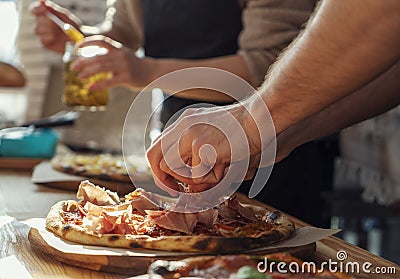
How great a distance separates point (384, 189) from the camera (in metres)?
3.42

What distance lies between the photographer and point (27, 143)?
2.67 metres

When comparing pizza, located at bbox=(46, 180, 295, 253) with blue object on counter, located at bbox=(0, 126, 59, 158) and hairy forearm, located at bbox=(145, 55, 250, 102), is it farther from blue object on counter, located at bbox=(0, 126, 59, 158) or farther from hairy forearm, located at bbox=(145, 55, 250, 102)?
blue object on counter, located at bbox=(0, 126, 59, 158)

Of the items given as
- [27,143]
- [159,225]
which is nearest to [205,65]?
[27,143]

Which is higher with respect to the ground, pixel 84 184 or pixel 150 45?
pixel 150 45

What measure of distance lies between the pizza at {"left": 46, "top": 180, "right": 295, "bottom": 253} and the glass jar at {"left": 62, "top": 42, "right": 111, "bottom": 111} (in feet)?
3.01

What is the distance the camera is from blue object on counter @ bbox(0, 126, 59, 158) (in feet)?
8.59

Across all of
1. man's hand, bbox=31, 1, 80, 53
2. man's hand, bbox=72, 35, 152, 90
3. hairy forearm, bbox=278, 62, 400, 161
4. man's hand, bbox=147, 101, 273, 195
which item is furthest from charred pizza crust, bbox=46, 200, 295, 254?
man's hand, bbox=31, 1, 80, 53

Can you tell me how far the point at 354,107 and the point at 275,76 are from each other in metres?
0.45

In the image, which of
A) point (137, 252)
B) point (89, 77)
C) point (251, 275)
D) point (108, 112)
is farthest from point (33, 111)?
point (251, 275)

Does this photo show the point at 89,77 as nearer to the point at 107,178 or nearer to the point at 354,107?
the point at 107,178

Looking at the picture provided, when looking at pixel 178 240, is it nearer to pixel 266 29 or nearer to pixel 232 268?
pixel 232 268

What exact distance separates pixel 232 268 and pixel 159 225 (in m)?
0.35

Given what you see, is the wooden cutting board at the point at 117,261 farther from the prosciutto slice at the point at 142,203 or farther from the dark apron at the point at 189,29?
the dark apron at the point at 189,29

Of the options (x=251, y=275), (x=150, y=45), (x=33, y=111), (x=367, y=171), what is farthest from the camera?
(x=33, y=111)
